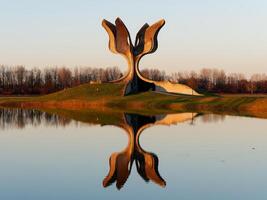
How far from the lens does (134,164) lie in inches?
Answer: 496

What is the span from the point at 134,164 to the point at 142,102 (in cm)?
3203

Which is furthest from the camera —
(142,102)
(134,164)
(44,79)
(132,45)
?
(44,79)

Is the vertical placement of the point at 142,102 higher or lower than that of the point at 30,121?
higher

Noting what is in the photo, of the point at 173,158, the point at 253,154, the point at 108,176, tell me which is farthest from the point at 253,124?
the point at 108,176

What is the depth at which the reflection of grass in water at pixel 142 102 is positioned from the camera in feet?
126

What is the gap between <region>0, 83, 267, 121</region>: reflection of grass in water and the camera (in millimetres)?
38406

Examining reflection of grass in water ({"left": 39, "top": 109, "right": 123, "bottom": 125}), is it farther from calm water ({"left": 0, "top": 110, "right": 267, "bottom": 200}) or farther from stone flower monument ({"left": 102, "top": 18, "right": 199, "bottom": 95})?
stone flower monument ({"left": 102, "top": 18, "right": 199, "bottom": 95})

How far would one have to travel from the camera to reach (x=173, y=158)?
13453 mm

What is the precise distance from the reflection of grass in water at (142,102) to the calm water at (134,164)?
1544 cm

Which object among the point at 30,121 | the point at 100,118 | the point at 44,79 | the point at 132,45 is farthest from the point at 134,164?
the point at 44,79

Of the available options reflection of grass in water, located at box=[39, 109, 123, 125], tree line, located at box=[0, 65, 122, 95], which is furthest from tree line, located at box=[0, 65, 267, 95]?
reflection of grass in water, located at box=[39, 109, 123, 125]

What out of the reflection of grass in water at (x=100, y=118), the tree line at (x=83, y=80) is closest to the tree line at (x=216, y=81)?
the tree line at (x=83, y=80)

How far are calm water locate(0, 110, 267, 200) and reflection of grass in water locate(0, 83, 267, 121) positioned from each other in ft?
50.7

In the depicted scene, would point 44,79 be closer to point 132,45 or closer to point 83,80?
point 83,80
